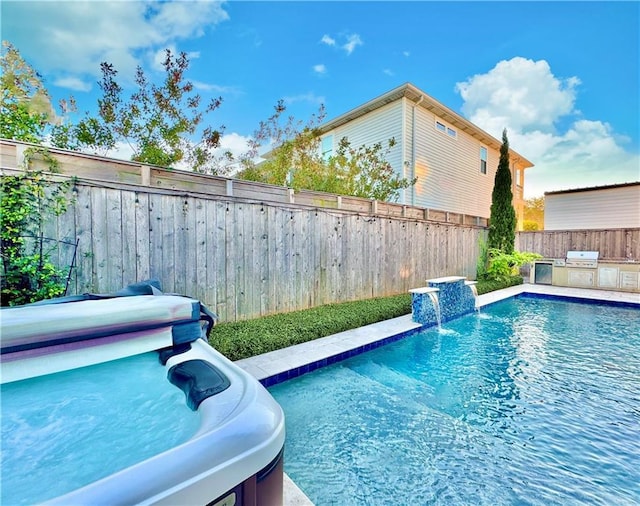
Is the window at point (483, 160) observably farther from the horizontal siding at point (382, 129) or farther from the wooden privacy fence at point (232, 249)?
the wooden privacy fence at point (232, 249)

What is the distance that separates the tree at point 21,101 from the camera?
3.00 metres

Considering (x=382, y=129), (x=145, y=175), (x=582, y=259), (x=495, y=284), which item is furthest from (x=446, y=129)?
(x=145, y=175)

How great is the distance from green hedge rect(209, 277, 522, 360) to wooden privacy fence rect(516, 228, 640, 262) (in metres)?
8.46

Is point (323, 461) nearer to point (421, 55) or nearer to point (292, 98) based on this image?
point (292, 98)

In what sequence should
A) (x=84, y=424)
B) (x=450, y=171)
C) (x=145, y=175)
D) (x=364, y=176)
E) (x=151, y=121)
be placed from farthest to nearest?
(x=450, y=171) → (x=364, y=176) → (x=151, y=121) → (x=145, y=175) → (x=84, y=424)

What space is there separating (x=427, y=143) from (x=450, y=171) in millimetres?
1822

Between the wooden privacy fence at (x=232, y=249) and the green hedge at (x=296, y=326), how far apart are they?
1.05 feet

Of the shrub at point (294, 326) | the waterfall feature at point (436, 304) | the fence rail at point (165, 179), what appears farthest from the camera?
the waterfall feature at point (436, 304)

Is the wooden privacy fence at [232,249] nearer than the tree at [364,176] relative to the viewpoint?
Yes

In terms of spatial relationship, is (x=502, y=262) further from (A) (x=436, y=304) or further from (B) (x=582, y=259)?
(A) (x=436, y=304)

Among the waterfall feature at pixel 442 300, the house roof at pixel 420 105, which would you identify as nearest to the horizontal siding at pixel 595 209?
the house roof at pixel 420 105

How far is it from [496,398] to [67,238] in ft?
15.6

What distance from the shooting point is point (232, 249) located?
4.30m

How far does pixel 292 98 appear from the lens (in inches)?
278
